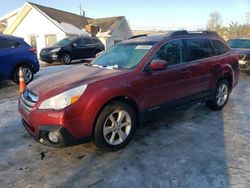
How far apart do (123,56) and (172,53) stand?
88 cm

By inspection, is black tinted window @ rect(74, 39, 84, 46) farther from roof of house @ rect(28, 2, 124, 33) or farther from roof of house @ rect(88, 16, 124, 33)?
roof of house @ rect(88, 16, 124, 33)

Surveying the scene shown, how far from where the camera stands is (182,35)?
5230 mm

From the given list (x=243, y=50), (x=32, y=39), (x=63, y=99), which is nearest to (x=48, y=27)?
(x=32, y=39)

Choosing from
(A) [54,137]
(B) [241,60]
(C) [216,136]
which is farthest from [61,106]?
(B) [241,60]

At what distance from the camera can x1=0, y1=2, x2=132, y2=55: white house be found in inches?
1023

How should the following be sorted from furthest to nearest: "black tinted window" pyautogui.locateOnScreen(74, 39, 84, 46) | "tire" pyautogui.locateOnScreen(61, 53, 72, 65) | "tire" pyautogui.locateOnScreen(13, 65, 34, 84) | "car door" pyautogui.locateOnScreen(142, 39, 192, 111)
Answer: "black tinted window" pyautogui.locateOnScreen(74, 39, 84, 46), "tire" pyautogui.locateOnScreen(61, 53, 72, 65), "tire" pyautogui.locateOnScreen(13, 65, 34, 84), "car door" pyautogui.locateOnScreen(142, 39, 192, 111)

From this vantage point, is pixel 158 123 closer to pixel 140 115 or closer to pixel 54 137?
pixel 140 115

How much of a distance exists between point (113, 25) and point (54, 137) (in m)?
28.6

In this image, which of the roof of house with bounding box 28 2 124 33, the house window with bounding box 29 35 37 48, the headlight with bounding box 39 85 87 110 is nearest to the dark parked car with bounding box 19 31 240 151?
the headlight with bounding box 39 85 87 110

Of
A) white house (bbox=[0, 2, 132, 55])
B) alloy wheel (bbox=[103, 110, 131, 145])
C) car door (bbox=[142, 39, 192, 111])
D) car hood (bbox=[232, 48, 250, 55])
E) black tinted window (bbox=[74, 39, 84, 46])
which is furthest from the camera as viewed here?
white house (bbox=[0, 2, 132, 55])

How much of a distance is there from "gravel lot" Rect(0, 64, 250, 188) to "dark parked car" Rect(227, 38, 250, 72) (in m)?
7.03

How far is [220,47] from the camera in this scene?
20.1 ft

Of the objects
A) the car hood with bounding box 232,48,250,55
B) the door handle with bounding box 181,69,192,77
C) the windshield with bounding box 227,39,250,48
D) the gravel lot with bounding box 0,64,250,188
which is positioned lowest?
the gravel lot with bounding box 0,64,250,188

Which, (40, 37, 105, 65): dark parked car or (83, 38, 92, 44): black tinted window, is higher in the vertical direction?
(83, 38, 92, 44): black tinted window
